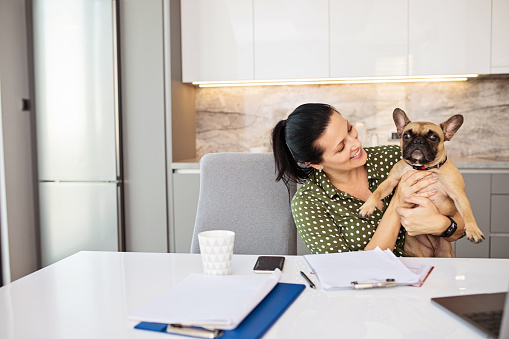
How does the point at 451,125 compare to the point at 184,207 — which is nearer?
Answer: the point at 451,125

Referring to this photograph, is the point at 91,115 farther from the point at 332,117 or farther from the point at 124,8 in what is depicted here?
the point at 332,117

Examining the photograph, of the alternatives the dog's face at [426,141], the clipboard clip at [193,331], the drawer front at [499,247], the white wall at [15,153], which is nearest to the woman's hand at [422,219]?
the dog's face at [426,141]

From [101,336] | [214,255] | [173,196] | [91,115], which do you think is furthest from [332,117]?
[91,115]

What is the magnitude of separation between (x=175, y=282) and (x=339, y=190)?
69 centimetres

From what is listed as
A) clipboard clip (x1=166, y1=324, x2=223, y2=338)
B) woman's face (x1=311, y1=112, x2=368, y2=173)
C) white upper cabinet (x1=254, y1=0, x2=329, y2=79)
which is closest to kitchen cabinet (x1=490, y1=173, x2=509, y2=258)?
white upper cabinet (x1=254, y1=0, x2=329, y2=79)

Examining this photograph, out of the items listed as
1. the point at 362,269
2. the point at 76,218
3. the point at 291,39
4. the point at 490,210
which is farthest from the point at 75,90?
the point at 490,210

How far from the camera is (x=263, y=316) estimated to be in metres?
0.77

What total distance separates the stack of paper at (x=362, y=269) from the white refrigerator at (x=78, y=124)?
6.69ft

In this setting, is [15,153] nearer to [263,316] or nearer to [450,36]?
[263,316]

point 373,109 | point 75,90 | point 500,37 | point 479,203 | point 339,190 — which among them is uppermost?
point 500,37

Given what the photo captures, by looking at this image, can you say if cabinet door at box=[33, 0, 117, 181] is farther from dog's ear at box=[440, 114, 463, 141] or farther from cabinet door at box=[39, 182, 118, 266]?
dog's ear at box=[440, 114, 463, 141]

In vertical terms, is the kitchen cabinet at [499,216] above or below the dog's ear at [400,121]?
below

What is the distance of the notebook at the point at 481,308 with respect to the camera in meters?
0.70

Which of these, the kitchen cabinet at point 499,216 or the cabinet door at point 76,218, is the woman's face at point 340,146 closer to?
the kitchen cabinet at point 499,216
